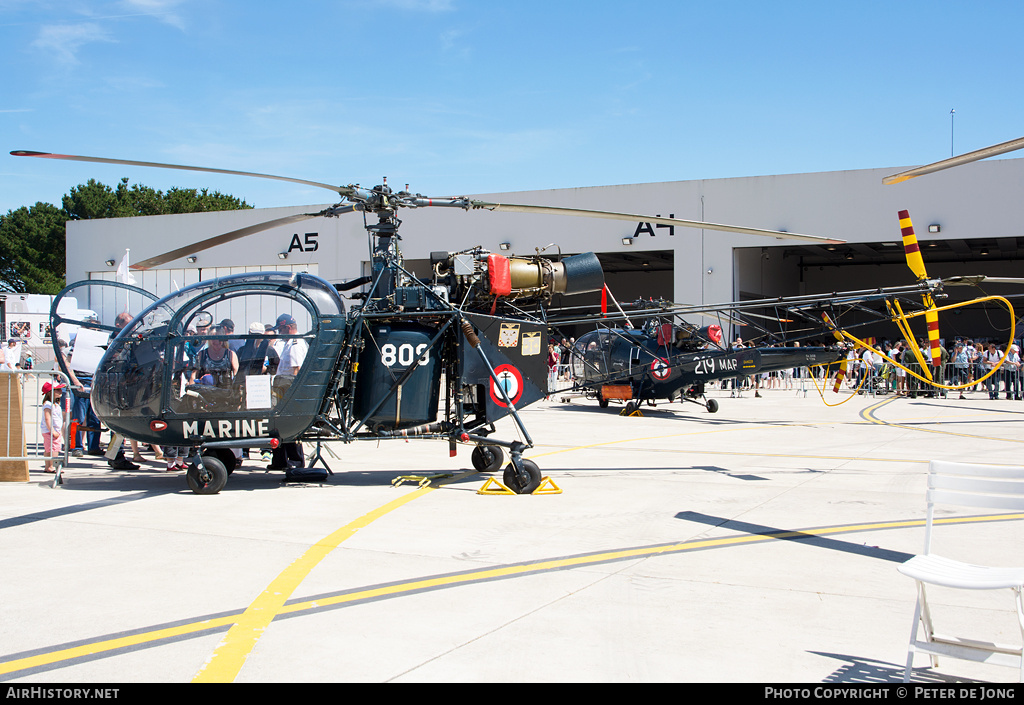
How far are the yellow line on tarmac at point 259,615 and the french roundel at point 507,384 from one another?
8.80 ft

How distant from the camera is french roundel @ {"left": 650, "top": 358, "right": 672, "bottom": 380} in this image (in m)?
19.4

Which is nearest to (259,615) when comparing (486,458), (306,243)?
(486,458)

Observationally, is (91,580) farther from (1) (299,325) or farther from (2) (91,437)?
(2) (91,437)

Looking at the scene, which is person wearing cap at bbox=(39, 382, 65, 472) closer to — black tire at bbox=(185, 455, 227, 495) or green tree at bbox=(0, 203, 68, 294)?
black tire at bbox=(185, 455, 227, 495)

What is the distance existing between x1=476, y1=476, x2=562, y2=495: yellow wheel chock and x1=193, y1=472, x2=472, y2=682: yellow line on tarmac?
2020mm

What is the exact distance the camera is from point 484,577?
5492 millimetres

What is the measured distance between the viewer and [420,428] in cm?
928

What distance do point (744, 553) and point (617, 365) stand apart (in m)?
14.1

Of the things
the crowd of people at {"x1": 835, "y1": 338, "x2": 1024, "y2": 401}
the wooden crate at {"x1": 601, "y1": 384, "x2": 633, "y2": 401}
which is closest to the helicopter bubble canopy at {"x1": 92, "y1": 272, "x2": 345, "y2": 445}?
the wooden crate at {"x1": 601, "y1": 384, "x2": 633, "y2": 401}

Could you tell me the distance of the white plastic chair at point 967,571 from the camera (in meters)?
3.43

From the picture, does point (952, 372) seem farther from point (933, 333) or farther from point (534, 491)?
point (534, 491)

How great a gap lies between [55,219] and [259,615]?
77.9 m

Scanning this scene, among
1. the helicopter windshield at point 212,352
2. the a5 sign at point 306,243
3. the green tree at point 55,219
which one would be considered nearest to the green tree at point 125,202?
the green tree at point 55,219

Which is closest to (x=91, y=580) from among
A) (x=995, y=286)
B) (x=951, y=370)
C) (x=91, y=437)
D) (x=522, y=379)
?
(x=522, y=379)
